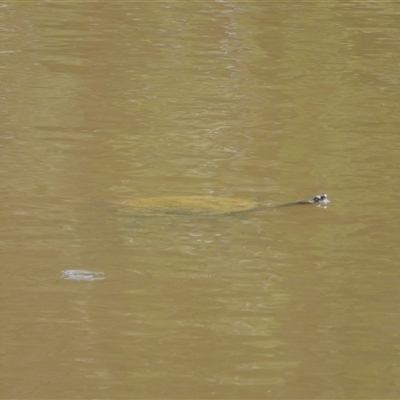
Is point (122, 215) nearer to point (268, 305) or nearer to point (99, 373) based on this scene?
point (268, 305)

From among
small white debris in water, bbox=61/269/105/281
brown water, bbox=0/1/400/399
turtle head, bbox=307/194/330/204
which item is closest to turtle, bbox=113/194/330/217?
turtle head, bbox=307/194/330/204

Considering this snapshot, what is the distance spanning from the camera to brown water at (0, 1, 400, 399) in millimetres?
4770

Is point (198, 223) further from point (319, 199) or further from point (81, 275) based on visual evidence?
point (81, 275)

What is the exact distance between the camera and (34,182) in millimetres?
7516

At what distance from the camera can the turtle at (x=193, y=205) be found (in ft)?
22.3

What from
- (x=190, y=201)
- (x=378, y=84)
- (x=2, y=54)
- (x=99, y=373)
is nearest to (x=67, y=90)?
(x=2, y=54)

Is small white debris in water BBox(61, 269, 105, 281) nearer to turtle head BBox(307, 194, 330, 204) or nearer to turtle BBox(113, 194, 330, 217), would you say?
turtle BBox(113, 194, 330, 217)

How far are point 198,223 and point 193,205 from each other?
1.08 ft

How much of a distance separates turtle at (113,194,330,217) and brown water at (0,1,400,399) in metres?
0.10

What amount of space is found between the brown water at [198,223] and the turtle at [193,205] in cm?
10

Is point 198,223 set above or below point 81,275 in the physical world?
below

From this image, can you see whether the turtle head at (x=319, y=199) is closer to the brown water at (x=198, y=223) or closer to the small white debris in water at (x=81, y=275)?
the brown water at (x=198, y=223)

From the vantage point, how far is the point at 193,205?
6934 mm

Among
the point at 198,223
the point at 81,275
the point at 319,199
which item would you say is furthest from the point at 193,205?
the point at 81,275
